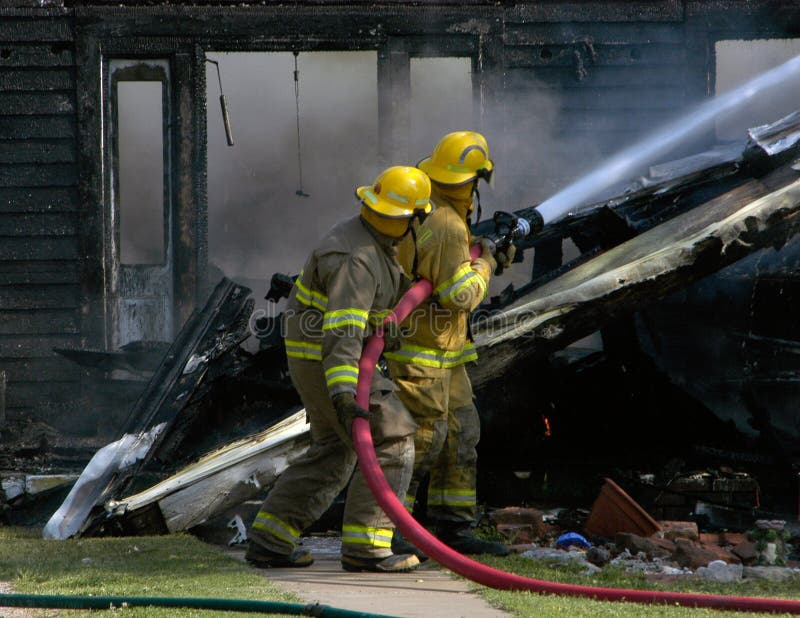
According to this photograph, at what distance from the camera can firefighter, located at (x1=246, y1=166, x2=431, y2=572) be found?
5.27 metres

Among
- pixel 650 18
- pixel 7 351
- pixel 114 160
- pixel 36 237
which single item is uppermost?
pixel 650 18

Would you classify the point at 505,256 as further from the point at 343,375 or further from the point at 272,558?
the point at 272,558

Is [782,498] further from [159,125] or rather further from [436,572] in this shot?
[159,125]

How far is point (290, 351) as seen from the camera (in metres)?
5.43

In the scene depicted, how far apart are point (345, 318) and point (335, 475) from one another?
84 centimetres

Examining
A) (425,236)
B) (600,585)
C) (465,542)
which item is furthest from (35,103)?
(600,585)

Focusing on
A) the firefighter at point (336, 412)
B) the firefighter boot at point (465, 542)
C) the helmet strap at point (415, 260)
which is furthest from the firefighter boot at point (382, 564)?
the helmet strap at point (415, 260)

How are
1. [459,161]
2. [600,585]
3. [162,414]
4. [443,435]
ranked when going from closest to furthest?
[600,585] < [443,435] < [459,161] < [162,414]

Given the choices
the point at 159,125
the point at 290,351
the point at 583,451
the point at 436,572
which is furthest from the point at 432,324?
the point at 159,125

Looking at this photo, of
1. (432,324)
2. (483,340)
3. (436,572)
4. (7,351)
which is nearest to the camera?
(436,572)

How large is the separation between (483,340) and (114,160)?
571 cm

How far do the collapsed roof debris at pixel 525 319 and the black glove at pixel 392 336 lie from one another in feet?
3.46

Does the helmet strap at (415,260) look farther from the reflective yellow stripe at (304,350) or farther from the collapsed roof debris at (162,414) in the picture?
the collapsed roof debris at (162,414)

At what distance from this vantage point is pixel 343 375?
5.07 metres
